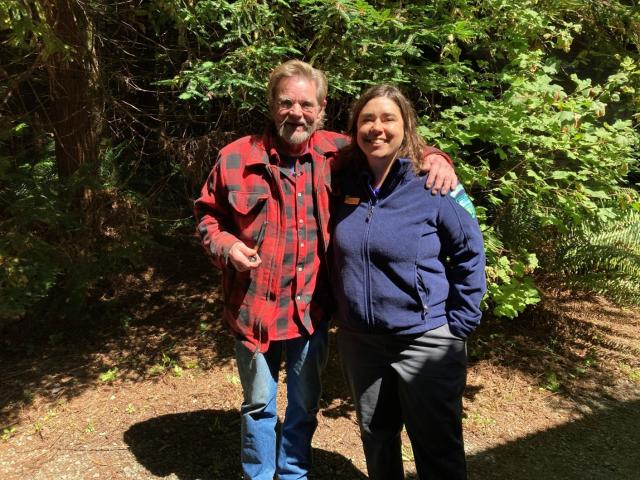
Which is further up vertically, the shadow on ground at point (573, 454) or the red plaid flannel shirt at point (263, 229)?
the red plaid flannel shirt at point (263, 229)

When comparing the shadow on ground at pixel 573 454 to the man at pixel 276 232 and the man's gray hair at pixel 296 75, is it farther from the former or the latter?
the man's gray hair at pixel 296 75

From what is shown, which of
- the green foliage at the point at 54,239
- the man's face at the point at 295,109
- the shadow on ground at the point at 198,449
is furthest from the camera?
the green foliage at the point at 54,239

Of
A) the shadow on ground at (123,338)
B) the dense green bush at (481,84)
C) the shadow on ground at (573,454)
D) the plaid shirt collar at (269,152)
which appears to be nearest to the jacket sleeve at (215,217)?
the plaid shirt collar at (269,152)

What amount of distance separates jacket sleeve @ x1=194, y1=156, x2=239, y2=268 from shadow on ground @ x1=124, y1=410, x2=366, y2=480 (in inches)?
63.5

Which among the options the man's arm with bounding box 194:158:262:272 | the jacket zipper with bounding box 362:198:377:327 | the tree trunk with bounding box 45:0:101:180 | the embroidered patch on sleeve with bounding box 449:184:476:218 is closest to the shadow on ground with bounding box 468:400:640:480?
the jacket zipper with bounding box 362:198:377:327

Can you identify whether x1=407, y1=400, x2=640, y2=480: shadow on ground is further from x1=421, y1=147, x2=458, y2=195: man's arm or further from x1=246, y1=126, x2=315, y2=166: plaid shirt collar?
x1=246, y1=126, x2=315, y2=166: plaid shirt collar

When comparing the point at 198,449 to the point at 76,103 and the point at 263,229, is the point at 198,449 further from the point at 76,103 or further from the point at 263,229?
the point at 76,103

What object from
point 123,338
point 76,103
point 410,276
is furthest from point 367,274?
point 76,103

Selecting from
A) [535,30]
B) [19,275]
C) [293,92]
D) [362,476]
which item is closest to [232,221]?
[293,92]

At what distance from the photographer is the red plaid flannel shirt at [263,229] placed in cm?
242

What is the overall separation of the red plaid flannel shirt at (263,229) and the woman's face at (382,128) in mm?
296

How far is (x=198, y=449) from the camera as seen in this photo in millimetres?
3541

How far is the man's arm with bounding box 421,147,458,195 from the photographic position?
7.38 feet

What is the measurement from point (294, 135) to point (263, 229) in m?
0.45
